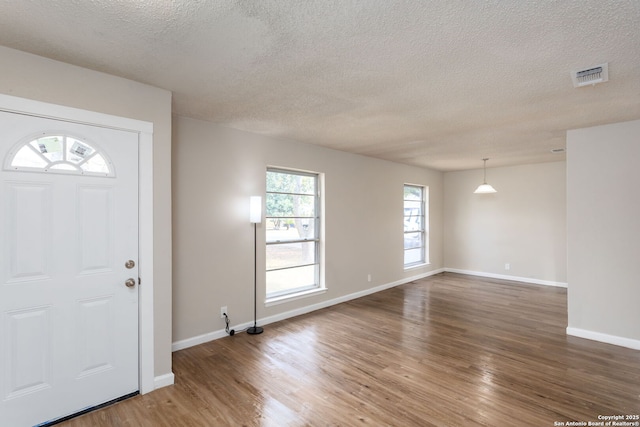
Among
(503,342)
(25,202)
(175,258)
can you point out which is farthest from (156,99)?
(503,342)

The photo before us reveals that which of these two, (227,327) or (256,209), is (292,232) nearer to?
(256,209)

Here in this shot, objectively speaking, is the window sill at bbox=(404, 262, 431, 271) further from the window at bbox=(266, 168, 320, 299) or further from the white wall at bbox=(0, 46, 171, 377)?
the white wall at bbox=(0, 46, 171, 377)

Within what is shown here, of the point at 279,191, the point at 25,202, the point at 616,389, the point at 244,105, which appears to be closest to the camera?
the point at 25,202

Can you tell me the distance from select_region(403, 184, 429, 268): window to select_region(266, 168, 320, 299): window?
2.68 metres

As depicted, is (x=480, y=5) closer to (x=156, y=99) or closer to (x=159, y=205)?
(x=156, y=99)

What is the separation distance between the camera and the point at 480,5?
A: 1.58 m

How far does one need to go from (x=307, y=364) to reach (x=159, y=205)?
2044 mm

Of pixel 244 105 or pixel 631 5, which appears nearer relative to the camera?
pixel 631 5

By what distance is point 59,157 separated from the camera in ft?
7.31

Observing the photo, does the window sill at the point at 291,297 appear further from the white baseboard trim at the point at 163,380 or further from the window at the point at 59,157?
the window at the point at 59,157

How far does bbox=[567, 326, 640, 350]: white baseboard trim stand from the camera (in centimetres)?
344

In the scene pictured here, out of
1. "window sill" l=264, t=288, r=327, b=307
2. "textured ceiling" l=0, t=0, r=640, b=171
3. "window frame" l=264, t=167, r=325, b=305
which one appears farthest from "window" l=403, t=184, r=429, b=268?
"textured ceiling" l=0, t=0, r=640, b=171

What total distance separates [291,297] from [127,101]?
315 cm

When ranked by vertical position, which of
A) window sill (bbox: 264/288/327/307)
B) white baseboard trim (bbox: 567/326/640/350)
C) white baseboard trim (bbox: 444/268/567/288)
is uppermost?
window sill (bbox: 264/288/327/307)
